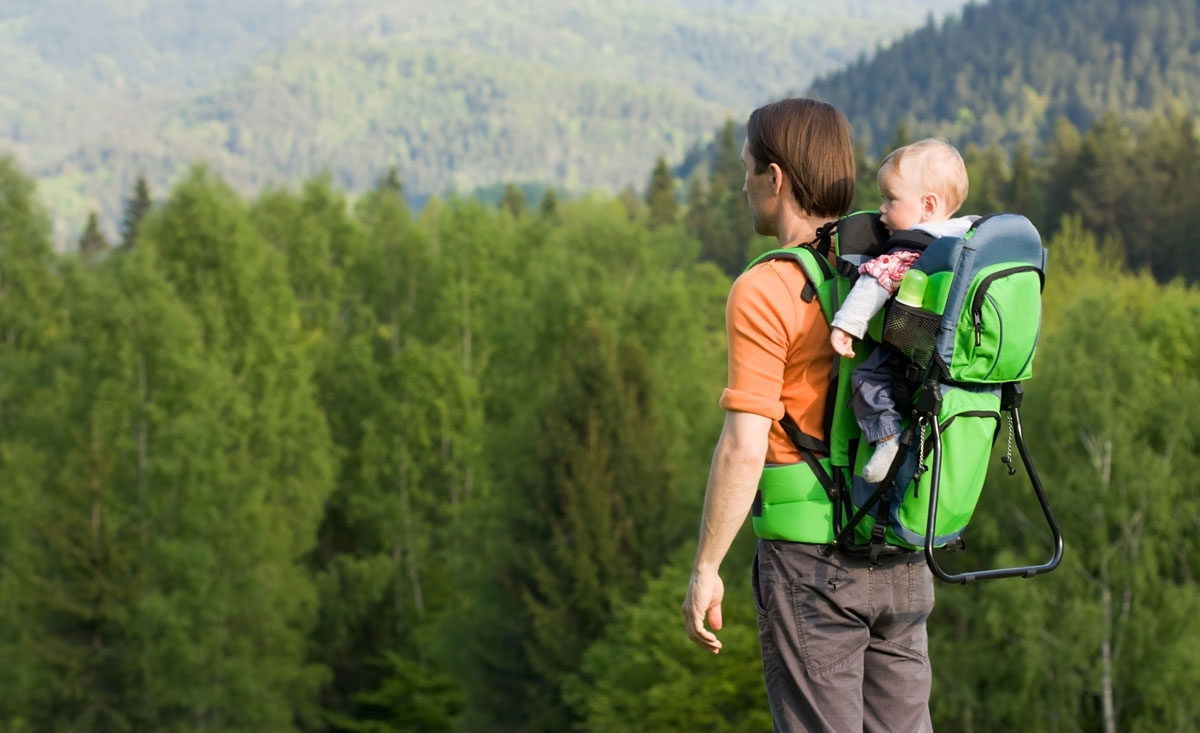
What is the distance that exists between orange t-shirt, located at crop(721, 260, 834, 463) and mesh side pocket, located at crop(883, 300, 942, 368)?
0.82ft

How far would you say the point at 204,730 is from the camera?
109 ft

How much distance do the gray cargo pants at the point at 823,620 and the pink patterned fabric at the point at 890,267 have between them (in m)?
0.76

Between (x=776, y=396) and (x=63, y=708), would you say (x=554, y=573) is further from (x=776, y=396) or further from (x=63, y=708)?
(x=776, y=396)

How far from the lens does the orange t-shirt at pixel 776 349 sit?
3.72m

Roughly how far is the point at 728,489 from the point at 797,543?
10.9 inches

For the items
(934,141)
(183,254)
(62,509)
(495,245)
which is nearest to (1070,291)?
(495,245)

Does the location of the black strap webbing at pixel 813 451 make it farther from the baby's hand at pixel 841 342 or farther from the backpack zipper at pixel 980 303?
the backpack zipper at pixel 980 303

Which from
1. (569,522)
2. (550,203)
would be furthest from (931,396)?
(550,203)

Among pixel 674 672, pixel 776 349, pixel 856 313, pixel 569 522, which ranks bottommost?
pixel 674 672

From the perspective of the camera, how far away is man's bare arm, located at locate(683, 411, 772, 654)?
3693 millimetres

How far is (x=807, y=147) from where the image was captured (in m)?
3.84

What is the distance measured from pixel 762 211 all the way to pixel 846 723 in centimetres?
147

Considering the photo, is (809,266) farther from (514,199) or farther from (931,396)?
(514,199)

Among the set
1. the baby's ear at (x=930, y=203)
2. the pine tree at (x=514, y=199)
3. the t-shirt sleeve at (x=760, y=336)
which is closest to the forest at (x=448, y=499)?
the baby's ear at (x=930, y=203)
